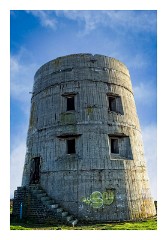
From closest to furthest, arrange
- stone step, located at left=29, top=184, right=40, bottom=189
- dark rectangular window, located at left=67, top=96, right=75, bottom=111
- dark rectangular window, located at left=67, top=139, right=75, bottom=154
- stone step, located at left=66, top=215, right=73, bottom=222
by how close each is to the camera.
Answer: stone step, located at left=66, top=215, right=73, bottom=222
stone step, located at left=29, top=184, right=40, bottom=189
dark rectangular window, located at left=67, top=139, right=75, bottom=154
dark rectangular window, located at left=67, top=96, right=75, bottom=111

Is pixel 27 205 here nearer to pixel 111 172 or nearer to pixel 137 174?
pixel 111 172

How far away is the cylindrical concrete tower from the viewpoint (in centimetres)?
1560

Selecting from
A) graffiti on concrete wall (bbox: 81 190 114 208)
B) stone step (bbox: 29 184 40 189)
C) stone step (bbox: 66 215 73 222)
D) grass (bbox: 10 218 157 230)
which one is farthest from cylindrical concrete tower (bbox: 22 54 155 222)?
grass (bbox: 10 218 157 230)

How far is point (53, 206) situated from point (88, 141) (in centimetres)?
400

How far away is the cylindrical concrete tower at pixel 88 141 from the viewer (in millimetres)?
15602

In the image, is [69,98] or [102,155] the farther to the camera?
[69,98]

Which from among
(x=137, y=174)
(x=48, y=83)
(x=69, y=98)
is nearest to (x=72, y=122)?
(x=69, y=98)

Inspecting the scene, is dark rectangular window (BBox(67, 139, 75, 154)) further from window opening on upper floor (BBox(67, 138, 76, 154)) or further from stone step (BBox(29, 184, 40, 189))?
stone step (BBox(29, 184, 40, 189))

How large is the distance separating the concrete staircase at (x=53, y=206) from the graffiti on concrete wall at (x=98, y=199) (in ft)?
3.62

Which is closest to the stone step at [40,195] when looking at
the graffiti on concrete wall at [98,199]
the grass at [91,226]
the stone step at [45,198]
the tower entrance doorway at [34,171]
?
the stone step at [45,198]

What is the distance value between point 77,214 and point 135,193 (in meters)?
3.52

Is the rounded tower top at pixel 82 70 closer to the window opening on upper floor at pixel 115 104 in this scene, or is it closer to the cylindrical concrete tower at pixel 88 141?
the cylindrical concrete tower at pixel 88 141

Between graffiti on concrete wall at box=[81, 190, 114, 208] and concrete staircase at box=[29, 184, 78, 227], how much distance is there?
110cm

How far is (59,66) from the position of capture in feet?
63.5
